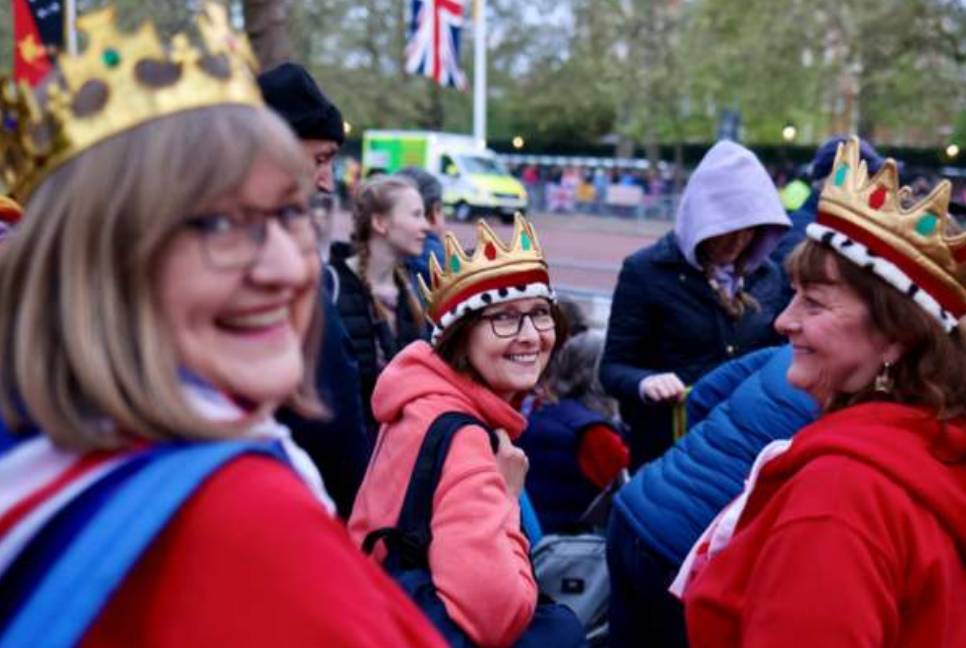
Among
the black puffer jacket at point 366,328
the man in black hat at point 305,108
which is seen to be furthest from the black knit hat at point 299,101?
the black puffer jacket at point 366,328

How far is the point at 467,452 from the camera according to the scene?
2543mm

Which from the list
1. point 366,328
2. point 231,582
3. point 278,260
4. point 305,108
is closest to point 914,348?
point 278,260

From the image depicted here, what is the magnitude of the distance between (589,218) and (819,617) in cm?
3219

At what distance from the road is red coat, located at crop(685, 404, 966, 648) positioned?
8136mm

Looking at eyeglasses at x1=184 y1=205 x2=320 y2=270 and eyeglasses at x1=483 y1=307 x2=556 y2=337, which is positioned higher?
eyeglasses at x1=184 y1=205 x2=320 y2=270

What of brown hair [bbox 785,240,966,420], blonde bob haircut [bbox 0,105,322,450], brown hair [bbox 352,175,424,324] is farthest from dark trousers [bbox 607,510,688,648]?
blonde bob haircut [bbox 0,105,322,450]

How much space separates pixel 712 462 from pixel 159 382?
6.09ft

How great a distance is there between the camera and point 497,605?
240 cm

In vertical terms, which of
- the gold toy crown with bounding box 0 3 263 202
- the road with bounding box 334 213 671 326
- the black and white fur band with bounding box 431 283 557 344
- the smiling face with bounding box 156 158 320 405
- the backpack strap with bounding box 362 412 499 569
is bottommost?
the road with bounding box 334 213 671 326

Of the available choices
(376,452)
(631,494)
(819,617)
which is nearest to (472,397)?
(376,452)

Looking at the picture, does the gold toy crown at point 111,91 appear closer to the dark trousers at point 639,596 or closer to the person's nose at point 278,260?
the person's nose at point 278,260

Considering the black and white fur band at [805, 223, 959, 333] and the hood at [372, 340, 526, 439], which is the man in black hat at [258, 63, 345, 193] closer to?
the hood at [372, 340, 526, 439]

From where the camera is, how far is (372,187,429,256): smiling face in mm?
4719

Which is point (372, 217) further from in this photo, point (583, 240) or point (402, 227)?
point (583, 240)
